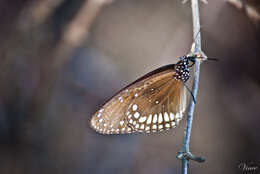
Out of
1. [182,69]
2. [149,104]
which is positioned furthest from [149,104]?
[182,69]

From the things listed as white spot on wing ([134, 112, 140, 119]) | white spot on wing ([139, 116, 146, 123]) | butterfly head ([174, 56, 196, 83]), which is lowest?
white spot on wing ([139, 116, 146, 123])

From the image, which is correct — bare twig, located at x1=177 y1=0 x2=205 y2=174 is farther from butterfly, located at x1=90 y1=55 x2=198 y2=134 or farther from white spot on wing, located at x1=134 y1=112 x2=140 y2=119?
white spot on wing, located at x1=134 y1=112 x2=140 y2=119

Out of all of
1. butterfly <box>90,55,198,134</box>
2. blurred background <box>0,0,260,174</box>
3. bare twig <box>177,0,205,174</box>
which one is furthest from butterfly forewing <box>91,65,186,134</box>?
blurred background <box>0,0,260,174</box>

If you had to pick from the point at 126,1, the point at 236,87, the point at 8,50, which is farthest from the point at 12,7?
the point at 236,87

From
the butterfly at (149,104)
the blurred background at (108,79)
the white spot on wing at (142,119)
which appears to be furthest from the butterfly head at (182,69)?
the blurred background at (108,79)

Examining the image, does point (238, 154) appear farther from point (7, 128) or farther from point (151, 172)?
point (7, 128)
